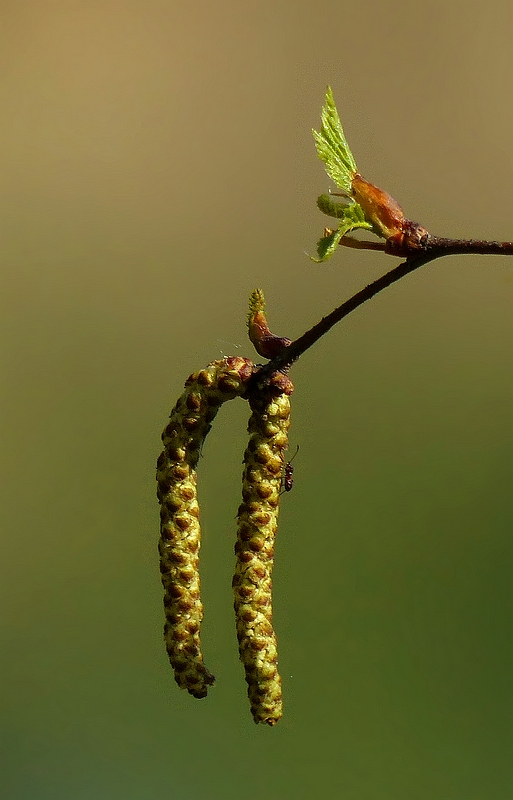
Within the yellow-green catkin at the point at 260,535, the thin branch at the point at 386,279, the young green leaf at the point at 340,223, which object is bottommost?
the yellow-green catkin at the point at 260,535

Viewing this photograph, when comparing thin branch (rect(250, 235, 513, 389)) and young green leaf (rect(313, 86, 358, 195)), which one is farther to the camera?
young green leaf (rect(313, 86, 358, 195))

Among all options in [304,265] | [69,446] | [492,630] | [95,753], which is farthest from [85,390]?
[492,630]

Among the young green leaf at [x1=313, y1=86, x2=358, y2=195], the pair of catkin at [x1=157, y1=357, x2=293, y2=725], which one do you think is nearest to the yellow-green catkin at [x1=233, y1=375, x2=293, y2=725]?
the pair of catkin at [x1=157, y1=357, x2=293, y2=725]

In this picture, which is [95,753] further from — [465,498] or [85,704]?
[465,498]

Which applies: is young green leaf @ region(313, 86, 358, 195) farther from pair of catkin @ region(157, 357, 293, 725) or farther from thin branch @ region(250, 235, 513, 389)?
pair of catkin @ region(157, 357, 293, 725)

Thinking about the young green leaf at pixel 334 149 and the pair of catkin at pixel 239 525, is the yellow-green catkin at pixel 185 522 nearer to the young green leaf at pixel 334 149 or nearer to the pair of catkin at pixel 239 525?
the pair of catkin at pixel 239 525

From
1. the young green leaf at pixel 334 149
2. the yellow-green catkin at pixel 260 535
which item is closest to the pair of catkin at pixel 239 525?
the yellow-green catkin at pixel 260 535

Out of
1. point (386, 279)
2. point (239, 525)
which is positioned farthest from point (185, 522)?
point (386, 279)
